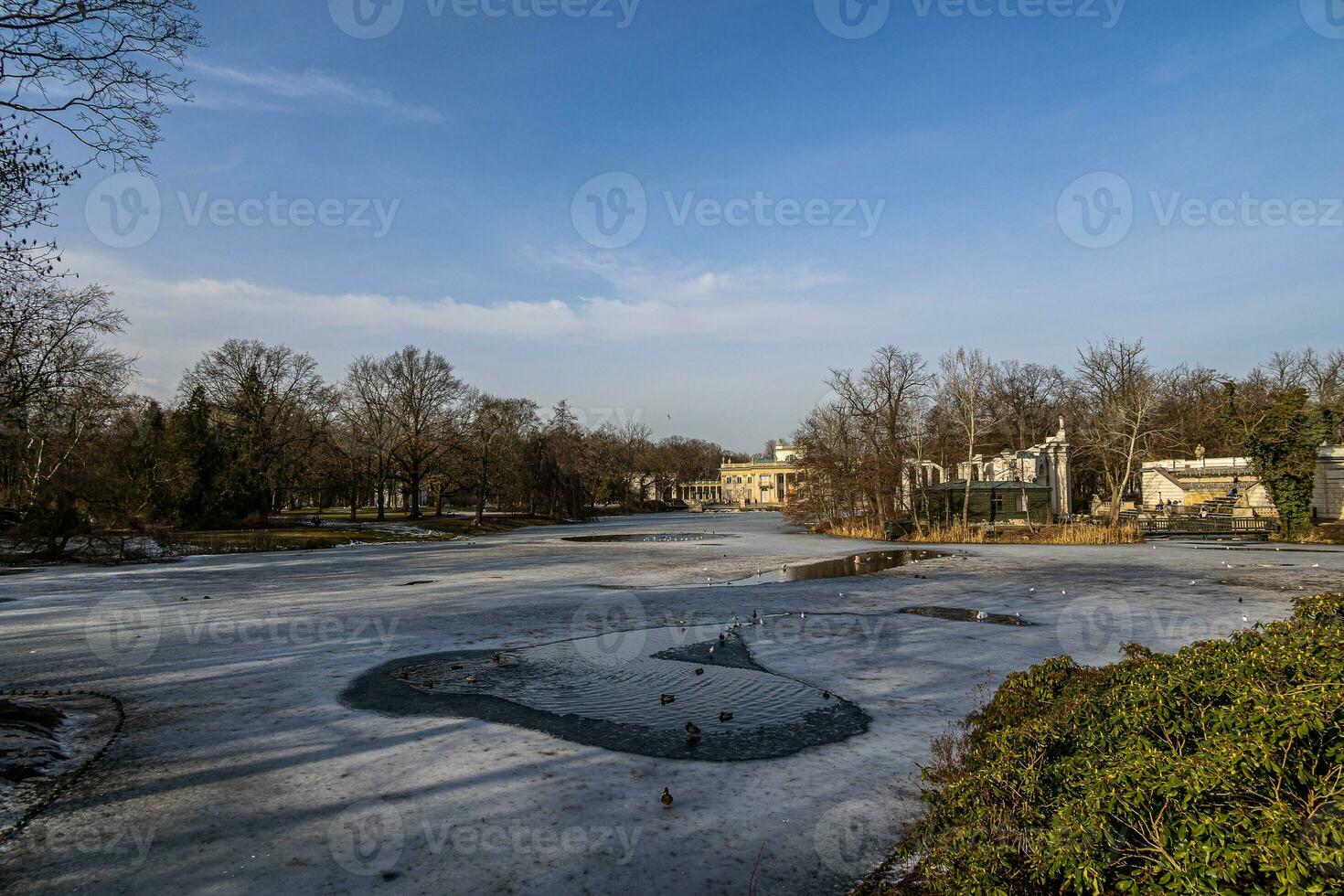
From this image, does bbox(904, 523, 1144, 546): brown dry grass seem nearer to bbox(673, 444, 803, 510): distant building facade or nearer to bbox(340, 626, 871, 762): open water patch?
bbox(340, 626, 871, 762): open water patch

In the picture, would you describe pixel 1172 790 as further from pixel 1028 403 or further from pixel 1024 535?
pixel 1028 403

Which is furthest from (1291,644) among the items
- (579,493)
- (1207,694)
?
(579,493)

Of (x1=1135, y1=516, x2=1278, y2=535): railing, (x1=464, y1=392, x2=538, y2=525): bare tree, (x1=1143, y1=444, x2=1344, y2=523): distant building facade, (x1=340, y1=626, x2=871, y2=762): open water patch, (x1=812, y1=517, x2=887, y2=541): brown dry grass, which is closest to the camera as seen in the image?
(x1=340, y1=626, x2=871, y2=762): open water patch

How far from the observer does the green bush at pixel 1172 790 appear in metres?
2.55

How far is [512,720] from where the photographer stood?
7.16 meters

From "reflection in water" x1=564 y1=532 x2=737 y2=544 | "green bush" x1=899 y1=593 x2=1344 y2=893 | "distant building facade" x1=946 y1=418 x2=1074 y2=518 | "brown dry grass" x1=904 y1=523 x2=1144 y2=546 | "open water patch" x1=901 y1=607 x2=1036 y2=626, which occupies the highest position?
"distant building facade" x1=946 y1=418 x2=1074 y2=518

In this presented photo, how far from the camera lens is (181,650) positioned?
34.3 ft

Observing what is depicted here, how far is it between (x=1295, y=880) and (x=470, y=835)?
13.6 feet

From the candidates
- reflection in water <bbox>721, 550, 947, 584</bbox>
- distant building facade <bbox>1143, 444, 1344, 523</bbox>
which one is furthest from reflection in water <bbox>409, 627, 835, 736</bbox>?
distant building facade <bbox>1143, 444, 1344, 523</bbox>

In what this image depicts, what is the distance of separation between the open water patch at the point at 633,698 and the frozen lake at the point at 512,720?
6cm

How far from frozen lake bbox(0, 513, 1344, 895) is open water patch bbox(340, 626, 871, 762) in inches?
2.6

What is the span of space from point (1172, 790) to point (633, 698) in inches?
232

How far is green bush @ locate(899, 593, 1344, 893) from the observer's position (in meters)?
2.55

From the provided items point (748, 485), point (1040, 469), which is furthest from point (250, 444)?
point (748, 485)
